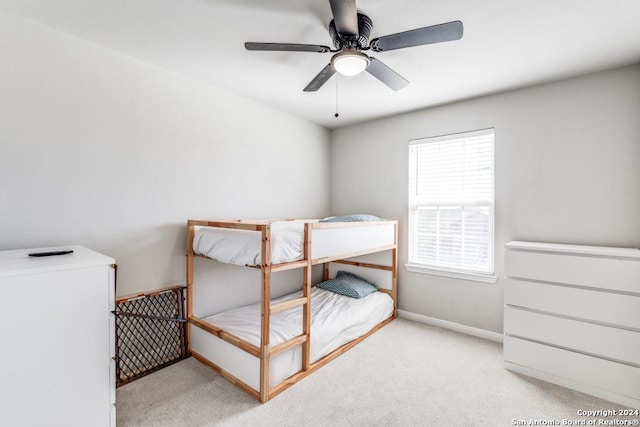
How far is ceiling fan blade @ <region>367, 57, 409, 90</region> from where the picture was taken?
1817 millimetres

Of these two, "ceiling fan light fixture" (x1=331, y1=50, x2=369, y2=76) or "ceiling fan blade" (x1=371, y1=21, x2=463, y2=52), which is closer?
"ceiling fan blade" (x1=371, y1=21, x2=463, y2=52)

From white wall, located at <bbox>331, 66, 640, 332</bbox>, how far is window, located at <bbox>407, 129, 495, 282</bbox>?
0.29 feet

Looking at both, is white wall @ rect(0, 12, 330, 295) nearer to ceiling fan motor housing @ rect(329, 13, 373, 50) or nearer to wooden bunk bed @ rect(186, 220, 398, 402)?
wooden bunk bed @ rect(186, 220, 398, 402)

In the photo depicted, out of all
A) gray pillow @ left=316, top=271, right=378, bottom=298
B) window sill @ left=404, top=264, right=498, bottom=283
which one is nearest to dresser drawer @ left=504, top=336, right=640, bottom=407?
→ window sill @ left=404, top=264, right=498, bottom=283

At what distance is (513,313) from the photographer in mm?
2311

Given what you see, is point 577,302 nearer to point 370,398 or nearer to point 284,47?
point 370,398

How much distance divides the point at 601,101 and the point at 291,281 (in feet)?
10.8

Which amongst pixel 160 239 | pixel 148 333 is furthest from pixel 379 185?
Answer: pixel 148 333

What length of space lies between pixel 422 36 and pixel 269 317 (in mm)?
1872

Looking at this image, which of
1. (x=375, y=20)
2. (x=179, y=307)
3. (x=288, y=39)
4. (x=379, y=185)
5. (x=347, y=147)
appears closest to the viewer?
(x=375, y=20)

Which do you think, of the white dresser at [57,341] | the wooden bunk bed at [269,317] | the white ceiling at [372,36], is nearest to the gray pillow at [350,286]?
the wooden bunk bed at [269,317]

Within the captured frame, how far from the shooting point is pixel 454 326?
3.05m

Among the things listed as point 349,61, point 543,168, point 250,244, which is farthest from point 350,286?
point 349,61

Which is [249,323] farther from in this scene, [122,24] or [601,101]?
[601,101]
